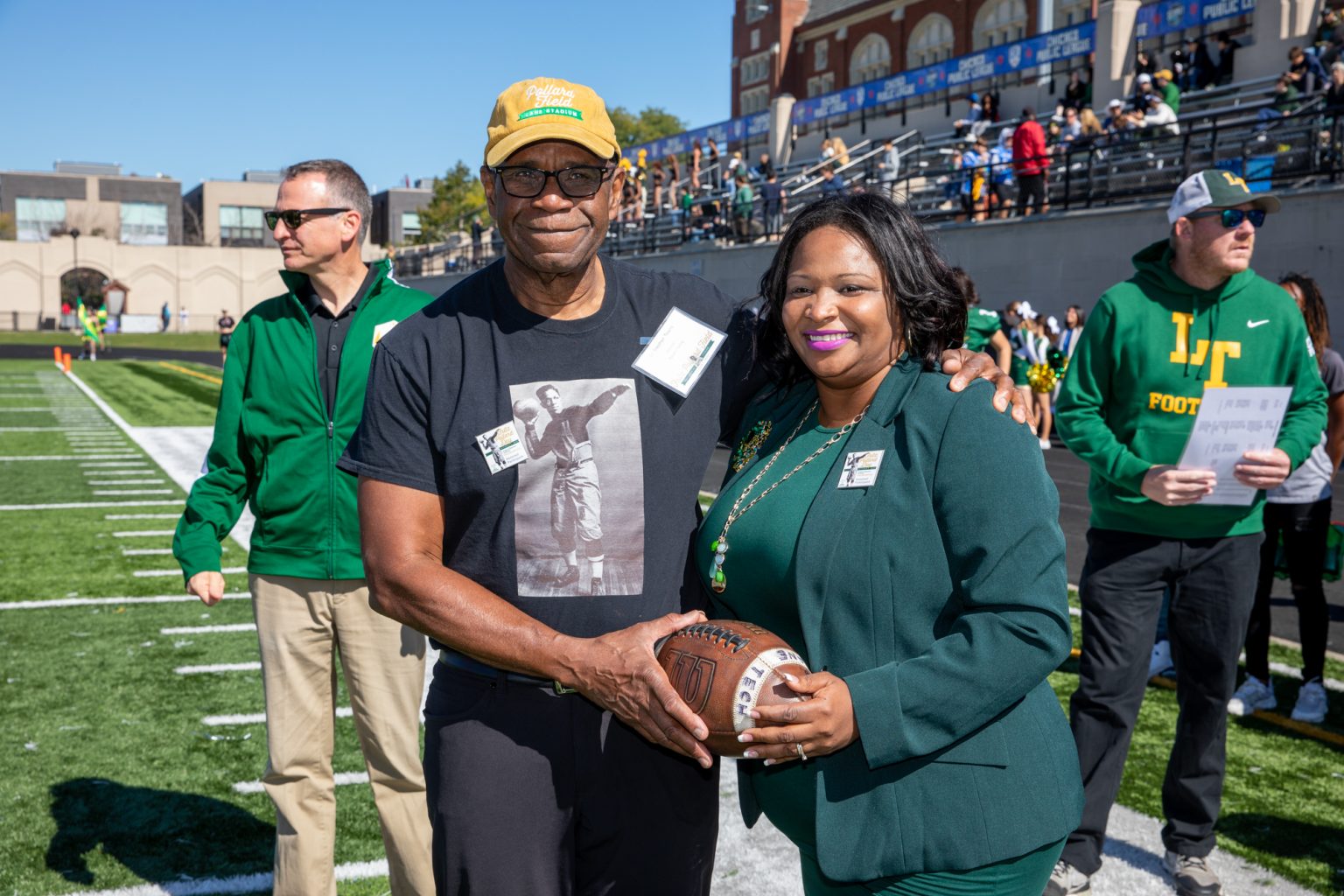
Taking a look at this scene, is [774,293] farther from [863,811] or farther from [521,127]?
[863,811]

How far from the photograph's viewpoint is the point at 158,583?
8.81 metres

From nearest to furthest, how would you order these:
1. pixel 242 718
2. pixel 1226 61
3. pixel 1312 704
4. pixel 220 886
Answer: pixel 220 886 < pixel 1312 704 < pixel 242 718 < pixel 1226 61

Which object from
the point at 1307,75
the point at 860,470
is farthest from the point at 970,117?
the point at 860,470

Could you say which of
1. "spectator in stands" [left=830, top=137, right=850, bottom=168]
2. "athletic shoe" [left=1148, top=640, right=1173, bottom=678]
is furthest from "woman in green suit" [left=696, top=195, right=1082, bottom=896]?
"spectator in stands" [left=830, top=137, right=850, bottom=168]

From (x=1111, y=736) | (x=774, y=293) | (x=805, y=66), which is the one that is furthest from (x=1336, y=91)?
(x=805, y=66)

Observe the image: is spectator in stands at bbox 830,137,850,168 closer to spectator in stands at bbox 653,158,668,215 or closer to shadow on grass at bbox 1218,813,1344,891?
spectator in stands at bbox 653,158,668,215

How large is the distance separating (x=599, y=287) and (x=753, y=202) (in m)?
26.5

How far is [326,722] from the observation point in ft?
12.1

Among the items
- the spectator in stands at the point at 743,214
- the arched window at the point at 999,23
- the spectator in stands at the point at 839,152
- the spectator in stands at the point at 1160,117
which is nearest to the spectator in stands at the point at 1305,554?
the spectator in stands at the point at 1160,117

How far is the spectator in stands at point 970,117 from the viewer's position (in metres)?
28.7

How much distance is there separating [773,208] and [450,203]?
41.1 meters

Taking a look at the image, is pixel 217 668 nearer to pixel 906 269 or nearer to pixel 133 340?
pixel 906 269

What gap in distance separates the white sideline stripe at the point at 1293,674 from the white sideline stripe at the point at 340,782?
4.75 meters

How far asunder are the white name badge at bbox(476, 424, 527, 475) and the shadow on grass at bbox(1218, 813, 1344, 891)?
133 inches
